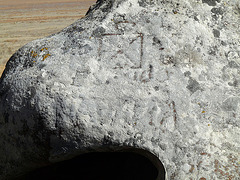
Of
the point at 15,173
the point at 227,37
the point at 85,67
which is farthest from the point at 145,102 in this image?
the point at 15,173

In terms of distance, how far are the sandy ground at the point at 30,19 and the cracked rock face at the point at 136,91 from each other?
390 cm

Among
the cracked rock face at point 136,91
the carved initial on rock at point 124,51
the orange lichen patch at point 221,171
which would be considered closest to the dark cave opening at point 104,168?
the cracked rock face at point 136,91

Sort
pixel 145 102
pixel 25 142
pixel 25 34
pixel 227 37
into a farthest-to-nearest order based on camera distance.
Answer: pixel 25 34 → pixel 227 37 → pixel 25 142 → pixel 145 102

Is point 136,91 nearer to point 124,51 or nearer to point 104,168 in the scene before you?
point 124,51

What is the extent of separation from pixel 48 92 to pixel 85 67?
0.29m

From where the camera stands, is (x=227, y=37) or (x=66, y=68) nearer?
(x=66, y=68)

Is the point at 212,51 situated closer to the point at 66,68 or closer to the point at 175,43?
the point at 175,43

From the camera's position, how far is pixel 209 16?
204 cm

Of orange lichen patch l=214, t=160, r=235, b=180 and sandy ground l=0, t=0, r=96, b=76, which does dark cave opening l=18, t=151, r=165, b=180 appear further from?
sandy ground l=0, t=0, r=96, b=76

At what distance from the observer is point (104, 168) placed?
9.33 feet

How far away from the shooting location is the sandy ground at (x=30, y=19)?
701 cm

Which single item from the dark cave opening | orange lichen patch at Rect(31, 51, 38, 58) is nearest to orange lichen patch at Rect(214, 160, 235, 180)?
the dark cave opening

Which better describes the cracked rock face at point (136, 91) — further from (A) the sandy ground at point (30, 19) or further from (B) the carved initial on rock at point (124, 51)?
(A) the sandy ground at point (30, 19)

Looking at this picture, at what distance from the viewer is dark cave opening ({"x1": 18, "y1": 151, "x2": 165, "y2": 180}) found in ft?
A: 8.68
